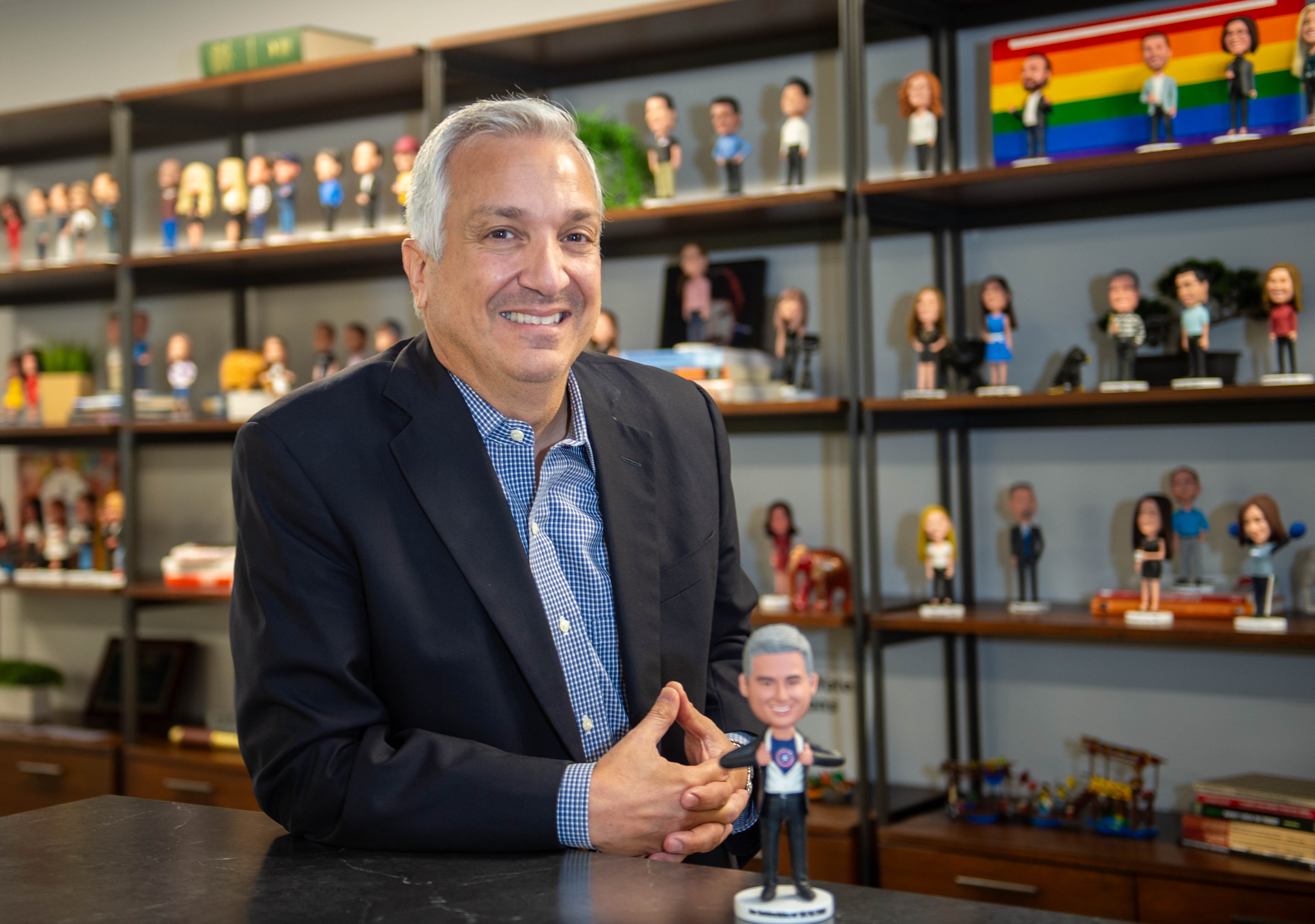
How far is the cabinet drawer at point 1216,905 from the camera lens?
218 cm

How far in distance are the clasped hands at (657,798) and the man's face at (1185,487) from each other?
5.25 feet

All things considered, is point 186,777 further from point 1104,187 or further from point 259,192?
point 1104,187

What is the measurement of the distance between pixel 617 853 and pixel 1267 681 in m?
1.92

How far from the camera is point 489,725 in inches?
50.6

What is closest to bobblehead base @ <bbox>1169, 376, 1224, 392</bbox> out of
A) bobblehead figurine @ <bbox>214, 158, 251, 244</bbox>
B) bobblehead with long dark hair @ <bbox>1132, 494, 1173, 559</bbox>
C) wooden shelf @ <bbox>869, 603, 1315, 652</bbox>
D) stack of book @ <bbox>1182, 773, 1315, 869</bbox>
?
bobblehead with long dark hair @ <bbox>1132, 494, 1173, 559</bbox>

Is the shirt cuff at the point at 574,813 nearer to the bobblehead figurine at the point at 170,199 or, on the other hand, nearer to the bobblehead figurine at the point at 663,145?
the bobblehead figurine at the point at 663,145

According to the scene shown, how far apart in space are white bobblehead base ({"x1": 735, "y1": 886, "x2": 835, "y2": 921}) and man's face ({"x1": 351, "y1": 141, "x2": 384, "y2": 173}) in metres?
2.88

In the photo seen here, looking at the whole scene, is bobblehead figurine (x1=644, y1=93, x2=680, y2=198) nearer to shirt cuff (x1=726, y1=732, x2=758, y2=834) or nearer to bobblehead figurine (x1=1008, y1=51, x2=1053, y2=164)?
bobblehead figurine (x1=1008, y1=51, x2=1053, y2=164)

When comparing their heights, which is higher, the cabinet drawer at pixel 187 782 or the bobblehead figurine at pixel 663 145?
the bobblehead figurine at pixel 663 145

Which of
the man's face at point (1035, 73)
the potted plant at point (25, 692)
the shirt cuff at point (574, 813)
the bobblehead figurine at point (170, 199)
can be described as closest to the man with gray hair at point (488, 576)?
the shirt cuff at point (574, 813)

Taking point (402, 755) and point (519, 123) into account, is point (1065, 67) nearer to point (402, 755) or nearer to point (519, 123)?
point (519, 123)

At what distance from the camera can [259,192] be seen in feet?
11.7

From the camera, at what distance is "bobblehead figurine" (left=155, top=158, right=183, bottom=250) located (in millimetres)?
3701

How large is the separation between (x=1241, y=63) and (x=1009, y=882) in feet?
5.27
